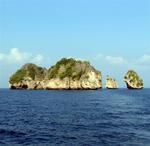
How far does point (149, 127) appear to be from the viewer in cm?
5144

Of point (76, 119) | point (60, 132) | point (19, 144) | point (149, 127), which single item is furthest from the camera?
point (76, 119)

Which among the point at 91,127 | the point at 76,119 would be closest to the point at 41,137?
the point at 91,127

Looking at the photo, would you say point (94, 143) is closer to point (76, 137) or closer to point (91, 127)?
point (76, 137)

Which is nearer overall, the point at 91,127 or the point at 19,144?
the point at 19,144

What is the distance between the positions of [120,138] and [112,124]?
40.5ft

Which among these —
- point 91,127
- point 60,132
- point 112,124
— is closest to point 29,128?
point 60,132

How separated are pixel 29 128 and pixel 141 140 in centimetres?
1561

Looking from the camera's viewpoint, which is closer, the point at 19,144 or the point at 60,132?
the point at 19,144

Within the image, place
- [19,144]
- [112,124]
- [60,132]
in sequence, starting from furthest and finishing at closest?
[112,124], [60,132], [19,144]

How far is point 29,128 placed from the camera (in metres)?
50.5

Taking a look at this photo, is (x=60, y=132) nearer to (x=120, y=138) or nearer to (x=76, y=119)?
(x=120, y=138)

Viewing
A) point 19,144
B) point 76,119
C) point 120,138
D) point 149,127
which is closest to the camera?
point 19,144

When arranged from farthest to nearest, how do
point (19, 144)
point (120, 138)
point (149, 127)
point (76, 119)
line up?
point (76, 119) < point (149, 127) < point (120, 138) < point (19, 144)

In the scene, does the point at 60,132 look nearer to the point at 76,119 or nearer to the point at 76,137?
the point at 76,137
